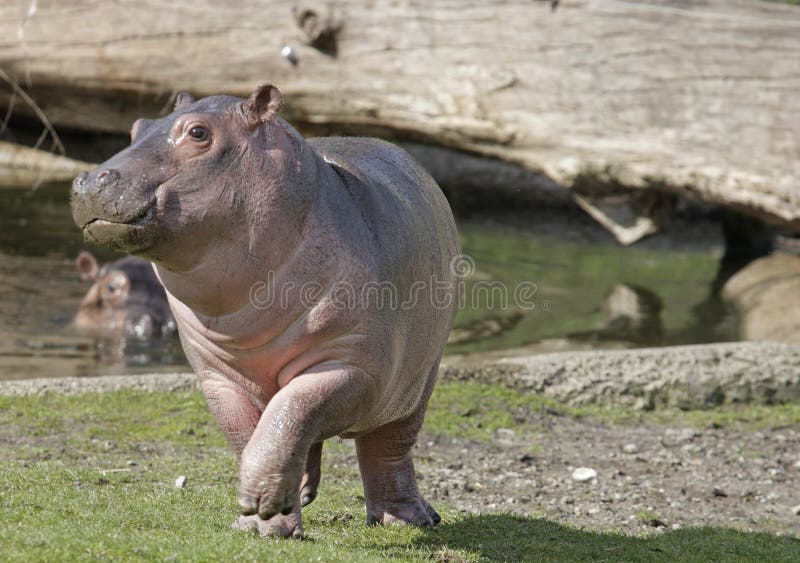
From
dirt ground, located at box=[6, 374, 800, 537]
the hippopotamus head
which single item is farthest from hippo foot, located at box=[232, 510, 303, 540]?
dirt ground, located at box=[6, 374, 800, 537]

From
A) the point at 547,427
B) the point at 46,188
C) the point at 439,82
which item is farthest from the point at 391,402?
the point at 46,188

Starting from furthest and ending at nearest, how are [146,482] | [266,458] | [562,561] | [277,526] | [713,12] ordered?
[713,12] < [146,482] < [562,561] < [277,526] < [266,458]

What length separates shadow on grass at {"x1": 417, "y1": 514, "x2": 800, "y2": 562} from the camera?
14.9 ft

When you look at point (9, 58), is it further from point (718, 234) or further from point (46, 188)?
point (718, 234)

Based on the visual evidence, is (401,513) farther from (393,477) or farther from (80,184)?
(80,184)

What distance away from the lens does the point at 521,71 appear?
959 centimetres

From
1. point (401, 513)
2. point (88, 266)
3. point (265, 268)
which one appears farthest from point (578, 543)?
point (88, 266)

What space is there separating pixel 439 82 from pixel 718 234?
23.0 ft

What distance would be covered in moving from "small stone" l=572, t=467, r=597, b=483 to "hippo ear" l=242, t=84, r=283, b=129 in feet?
9.56

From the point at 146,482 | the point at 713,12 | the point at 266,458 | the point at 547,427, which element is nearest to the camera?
the point at 266,458

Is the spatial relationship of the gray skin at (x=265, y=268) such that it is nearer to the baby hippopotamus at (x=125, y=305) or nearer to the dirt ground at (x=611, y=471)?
the dirt ground at (x=611, y=471)

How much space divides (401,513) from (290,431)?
3.98 feet

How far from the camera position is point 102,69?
10750mm

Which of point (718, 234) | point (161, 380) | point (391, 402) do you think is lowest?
point (718, 234)
